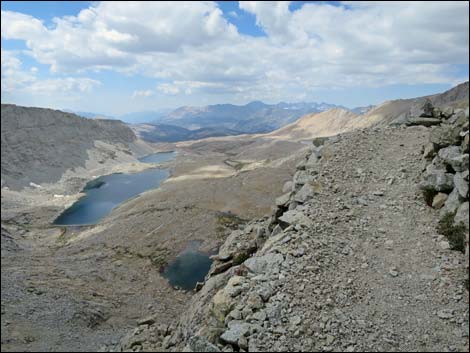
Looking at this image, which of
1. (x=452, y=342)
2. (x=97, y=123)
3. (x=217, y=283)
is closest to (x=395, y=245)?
(x=452, y=342)

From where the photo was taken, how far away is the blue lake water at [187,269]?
40.1 meters

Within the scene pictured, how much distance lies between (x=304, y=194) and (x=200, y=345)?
9815mm

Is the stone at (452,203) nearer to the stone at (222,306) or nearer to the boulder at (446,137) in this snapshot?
the boulder at (446,137)

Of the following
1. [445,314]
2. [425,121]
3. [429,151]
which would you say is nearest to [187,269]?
[425,121]

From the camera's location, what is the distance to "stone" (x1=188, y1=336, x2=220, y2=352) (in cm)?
1279

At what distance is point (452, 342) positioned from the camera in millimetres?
11250

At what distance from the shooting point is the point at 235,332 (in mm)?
12680

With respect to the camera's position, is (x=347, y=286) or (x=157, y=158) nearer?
(x=347, y=286)

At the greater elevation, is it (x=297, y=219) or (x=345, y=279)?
(x=297, y=219)

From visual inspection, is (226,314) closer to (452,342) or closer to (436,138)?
(452,342)

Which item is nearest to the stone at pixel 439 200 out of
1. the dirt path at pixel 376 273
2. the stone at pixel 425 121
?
the dirt path at pixel 376 273

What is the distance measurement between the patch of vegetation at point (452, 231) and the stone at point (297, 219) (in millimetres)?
5549

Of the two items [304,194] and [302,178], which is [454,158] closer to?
[304,194]

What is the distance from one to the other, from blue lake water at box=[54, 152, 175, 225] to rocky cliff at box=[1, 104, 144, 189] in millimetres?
10662
